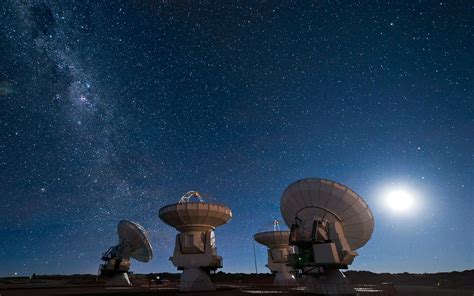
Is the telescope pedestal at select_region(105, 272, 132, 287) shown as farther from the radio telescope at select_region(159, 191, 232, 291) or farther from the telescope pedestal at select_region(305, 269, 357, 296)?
the telescope pedestal at select_region(305, 269, 357, 296)

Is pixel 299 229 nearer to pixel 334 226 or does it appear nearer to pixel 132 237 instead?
pixel 334 226

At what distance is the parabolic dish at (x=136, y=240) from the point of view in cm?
4297

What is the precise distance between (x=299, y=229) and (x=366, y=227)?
5033mm

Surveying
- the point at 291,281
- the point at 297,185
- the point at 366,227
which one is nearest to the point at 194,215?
the point at 297,185

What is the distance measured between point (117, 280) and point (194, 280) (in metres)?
16.3

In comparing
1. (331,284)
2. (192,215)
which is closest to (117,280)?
(192,215)

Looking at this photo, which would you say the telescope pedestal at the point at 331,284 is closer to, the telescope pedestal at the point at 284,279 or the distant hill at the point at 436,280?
the telescope pedestal at the point at 284,279

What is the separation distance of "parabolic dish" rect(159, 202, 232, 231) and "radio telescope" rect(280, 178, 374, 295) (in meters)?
9.66

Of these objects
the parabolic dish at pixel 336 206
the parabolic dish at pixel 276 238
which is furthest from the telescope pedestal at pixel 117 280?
the parabolic dish at pixel 336 206

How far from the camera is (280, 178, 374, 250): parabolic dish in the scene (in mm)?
25453

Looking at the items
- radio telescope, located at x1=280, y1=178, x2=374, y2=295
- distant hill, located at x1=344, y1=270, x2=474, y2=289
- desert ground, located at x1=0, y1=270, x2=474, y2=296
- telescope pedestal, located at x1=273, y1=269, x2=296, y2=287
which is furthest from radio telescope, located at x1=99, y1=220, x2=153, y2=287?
distant hill, located at x1=344, y1=270, x2=474, y2=289

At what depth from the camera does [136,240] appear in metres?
43.6

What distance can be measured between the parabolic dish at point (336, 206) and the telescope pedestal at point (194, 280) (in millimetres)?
12043

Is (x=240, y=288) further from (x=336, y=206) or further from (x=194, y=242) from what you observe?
(x=336, y=206)
